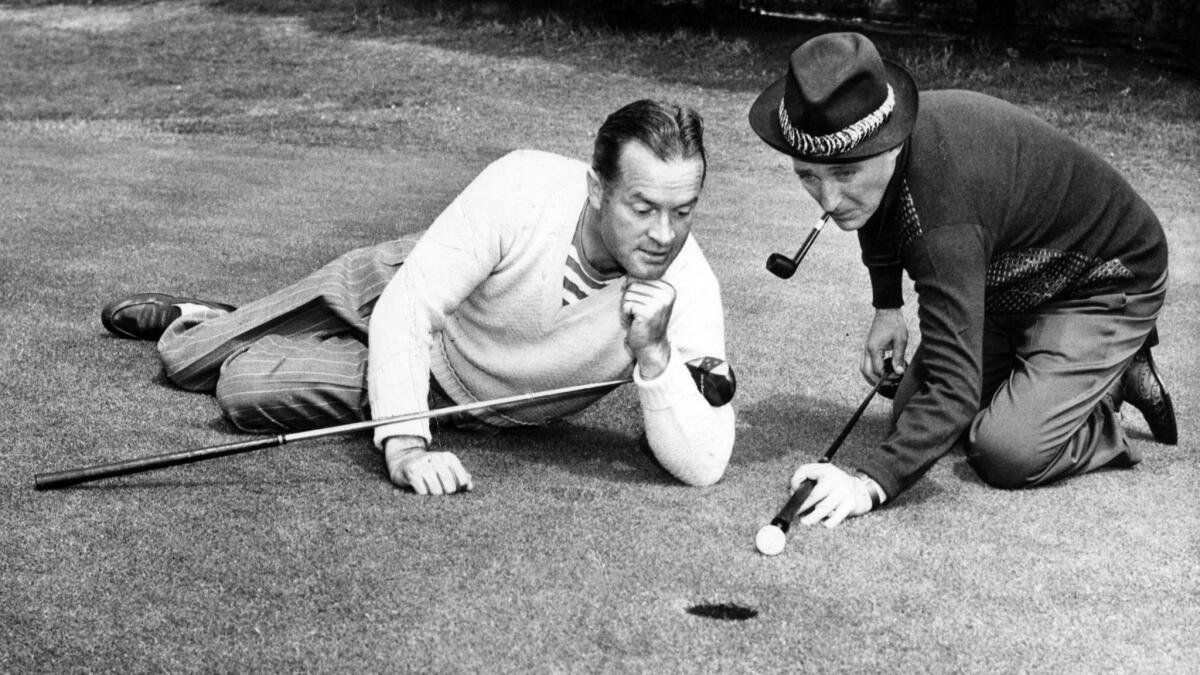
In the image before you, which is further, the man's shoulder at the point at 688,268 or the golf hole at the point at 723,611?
the man's shoulder at the point at 688,268

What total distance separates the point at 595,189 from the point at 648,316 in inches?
16.0

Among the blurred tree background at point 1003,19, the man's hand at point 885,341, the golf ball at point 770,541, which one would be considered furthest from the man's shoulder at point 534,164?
the blurred tree background at point 1003,19

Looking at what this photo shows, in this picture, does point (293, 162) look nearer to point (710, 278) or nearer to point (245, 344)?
point (245, 344)

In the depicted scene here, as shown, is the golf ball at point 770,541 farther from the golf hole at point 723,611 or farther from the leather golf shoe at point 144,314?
the leather golf shoe at point 144,314

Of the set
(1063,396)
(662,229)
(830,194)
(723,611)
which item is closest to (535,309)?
(662,229)

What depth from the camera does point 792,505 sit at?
3572 millimetres

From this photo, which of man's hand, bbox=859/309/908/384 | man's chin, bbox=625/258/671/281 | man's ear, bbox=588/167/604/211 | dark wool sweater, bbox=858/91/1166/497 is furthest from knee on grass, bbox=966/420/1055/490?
man's ear, bbox=588/167/604/211

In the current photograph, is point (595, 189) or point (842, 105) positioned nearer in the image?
point (842, 105)

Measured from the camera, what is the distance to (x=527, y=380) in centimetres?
403

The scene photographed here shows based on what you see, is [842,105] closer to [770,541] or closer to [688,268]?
[688,268]

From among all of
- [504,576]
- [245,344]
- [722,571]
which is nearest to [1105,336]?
[722,571]

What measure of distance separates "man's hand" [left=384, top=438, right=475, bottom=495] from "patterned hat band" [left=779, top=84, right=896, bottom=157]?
1237 millimetres

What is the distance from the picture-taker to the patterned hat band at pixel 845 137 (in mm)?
3502

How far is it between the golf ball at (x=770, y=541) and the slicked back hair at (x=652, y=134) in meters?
0.92
